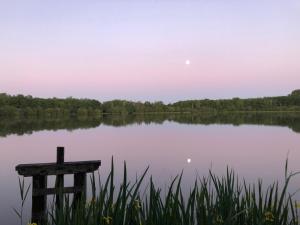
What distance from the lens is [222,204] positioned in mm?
3857

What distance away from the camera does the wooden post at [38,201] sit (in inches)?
301

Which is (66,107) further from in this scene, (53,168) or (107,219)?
(107,219)

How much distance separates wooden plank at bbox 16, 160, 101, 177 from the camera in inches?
291

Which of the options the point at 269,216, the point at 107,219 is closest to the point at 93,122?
the point at 269,216

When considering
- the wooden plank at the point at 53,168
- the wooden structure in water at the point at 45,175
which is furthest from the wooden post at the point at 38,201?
the wooden plank at the point at 53,168

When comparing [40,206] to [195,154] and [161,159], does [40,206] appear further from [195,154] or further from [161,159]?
[195,154]

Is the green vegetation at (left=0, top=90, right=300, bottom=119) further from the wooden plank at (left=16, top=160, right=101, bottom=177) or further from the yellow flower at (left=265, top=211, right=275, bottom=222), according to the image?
the yellow flower at (left=265, top=211, right=275, bottom=222)

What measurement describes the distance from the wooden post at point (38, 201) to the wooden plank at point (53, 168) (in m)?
0.17

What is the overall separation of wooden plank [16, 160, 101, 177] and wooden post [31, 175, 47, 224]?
17 centimetres

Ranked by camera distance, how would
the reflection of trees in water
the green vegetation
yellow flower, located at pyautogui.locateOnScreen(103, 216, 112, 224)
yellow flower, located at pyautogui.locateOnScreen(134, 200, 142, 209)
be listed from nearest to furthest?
yellow flower, located at pyautogui.locateOnScreen(103, 216, 112, 224) → yellow flower, located at pyautogui.locateOnScreen(134, 200, 142, 209) → the reflection of trees in water → the green vegetation

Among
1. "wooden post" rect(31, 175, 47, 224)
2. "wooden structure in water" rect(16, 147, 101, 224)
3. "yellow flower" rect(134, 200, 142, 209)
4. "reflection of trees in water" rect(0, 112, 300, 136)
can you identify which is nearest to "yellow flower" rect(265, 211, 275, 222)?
"yellow flower" rect(134, 200, 142, 209)

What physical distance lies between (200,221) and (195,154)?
30.2 m

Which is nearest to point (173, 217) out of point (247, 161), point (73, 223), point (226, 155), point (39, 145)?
point (73, 223)

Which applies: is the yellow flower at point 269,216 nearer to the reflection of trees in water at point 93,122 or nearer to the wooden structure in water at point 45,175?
the wooden structure in water at point 45,175
